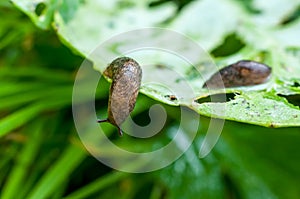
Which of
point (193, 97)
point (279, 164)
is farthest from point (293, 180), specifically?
point (193, 97)

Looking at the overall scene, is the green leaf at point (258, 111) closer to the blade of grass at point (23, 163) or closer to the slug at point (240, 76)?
the slug at point (240, 76)

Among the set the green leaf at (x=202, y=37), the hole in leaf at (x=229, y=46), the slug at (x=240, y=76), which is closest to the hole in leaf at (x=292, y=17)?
the green leaf at (x=202, y=37)

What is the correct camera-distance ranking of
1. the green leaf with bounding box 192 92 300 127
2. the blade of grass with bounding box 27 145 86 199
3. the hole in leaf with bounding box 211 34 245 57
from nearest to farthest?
the green leaf with bounding box 192 92 300 127, the blade of grass with bounding box 27 145 86 199, the hole in leaf with bounding box 211 34 245 57

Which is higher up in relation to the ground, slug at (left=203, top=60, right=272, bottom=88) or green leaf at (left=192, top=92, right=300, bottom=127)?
green leaf at (left=192, top=92, right=300, bottom=127)

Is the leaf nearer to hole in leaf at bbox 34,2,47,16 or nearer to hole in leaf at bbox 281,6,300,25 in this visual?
hole in leaf at bbox 34,2,47,16

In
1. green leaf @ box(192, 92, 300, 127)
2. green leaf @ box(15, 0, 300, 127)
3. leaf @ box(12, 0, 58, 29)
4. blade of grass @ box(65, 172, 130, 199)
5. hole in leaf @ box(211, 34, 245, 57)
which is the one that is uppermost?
leaf @ box(12, 0, 58, 29)

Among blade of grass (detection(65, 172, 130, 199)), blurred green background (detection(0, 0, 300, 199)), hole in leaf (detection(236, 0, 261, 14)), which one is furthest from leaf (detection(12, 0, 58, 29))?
hole in leaf (detection(236, 0, 261, 14))
